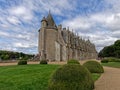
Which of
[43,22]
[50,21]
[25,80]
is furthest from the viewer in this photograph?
[50,21]

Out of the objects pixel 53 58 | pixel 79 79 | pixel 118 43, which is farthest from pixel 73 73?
pixel 118 43

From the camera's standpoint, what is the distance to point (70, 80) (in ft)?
26.2

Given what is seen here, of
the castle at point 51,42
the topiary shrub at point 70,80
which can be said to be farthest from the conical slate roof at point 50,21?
the topiary shrub at point 70,80

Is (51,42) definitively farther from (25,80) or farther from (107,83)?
(107,83)

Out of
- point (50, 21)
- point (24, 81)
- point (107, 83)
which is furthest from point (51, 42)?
point (107, 83)

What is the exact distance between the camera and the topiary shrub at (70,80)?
786 centimetres

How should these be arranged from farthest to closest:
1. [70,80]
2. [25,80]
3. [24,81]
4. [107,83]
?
[25,80], [24,81], [107,83], [70,80]

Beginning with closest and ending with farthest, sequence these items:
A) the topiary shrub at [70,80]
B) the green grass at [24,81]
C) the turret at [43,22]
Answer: the topiary shrub at [70,80]
the green grass at [24,81]
the turret at [43,22]

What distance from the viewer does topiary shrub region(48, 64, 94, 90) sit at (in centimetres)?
786

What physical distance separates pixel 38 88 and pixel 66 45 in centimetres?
5693

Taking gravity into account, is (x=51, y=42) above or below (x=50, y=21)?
below

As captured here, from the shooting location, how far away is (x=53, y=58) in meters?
62.5

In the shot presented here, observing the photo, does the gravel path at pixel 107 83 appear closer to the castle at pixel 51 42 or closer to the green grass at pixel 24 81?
the green grass at pixel 24 81

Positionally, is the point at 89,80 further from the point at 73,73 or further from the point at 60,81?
the point at 60,81
